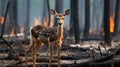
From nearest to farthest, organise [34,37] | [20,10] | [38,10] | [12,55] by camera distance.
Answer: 1. [34,37]
2. [12,55]
3. [20,10]
4. [38,10]

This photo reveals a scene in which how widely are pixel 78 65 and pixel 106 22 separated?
365 inches

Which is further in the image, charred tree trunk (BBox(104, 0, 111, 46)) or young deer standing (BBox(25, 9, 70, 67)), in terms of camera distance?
charred tree trunk (BBox(104, 0, 111, 46))

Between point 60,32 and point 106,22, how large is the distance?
9.67m

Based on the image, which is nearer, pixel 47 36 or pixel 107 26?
pixel 47 36

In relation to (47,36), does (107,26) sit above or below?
below

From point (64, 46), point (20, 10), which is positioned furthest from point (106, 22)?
point (20, 10)

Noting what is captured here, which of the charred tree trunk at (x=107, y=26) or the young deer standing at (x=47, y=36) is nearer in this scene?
the young deer standing at (x=47, y=36)

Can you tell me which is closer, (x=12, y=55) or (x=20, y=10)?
(x=12, y=55)

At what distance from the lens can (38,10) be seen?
103000 millimetres

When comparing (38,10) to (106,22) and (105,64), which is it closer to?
(106,22)

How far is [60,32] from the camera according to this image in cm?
1052

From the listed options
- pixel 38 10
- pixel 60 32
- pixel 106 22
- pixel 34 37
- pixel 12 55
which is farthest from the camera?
pixel 38 10

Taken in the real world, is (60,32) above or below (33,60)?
above

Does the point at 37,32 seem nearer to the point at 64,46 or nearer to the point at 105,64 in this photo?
the point at 105,64
